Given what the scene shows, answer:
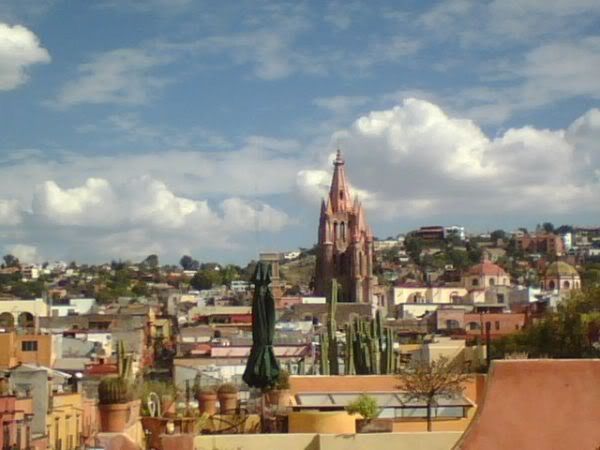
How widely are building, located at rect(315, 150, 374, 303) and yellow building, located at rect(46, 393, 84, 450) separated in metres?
86.0

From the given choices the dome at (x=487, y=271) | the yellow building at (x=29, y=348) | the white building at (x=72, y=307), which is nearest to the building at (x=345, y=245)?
the white building at (x=72, y=307)

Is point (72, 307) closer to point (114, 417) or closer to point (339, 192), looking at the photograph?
point (339, 192)

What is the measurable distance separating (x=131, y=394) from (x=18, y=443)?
6365 mm

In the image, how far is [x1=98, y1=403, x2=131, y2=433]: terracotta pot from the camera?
1509 cm

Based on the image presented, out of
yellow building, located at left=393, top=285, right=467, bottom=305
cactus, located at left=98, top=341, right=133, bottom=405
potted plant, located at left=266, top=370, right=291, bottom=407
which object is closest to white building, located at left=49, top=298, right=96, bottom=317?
yellow building, located at left=393, top=285, right=467, bottom=305

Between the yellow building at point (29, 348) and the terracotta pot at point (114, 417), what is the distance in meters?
30.1

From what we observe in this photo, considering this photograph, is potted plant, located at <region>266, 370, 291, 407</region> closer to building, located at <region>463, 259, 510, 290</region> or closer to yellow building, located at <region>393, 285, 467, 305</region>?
yellow building, located at <region>393, 285, 467, 305</region>

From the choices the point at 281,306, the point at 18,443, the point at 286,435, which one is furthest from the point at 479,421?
the point at 281,306

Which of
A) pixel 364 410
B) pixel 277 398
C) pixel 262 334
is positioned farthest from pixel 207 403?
pixel 364 410

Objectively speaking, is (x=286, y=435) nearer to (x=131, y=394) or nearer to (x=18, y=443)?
(x=131, y=394)

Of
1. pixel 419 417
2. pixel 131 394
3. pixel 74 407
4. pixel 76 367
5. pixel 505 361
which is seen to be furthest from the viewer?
pixel 76 367

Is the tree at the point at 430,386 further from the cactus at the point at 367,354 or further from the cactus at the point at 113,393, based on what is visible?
→ the cactus at the point at 367,354

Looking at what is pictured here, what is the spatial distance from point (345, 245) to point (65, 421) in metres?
90.3

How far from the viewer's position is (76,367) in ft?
152
